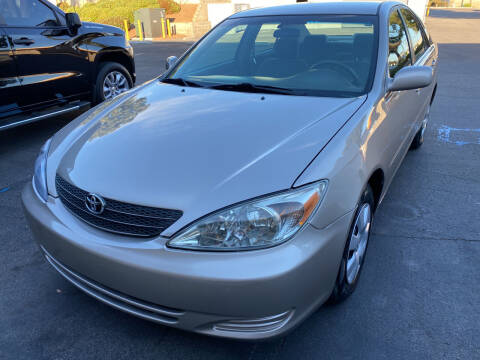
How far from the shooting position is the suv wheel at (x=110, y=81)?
576 centimetres

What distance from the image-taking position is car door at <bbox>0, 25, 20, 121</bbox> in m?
4.44

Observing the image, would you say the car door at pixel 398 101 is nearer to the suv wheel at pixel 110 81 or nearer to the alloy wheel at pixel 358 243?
the alloy wheel at pixel 358 243

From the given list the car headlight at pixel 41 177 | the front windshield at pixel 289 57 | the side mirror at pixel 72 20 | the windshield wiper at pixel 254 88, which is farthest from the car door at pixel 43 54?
the windshield wiper at pixel 254 88

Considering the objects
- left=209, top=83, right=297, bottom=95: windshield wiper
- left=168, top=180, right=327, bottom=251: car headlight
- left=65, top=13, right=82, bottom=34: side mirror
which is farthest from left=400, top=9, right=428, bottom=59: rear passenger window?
left=65, top=13, right=82, bottom=34: side mirror

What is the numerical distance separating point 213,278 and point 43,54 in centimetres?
439

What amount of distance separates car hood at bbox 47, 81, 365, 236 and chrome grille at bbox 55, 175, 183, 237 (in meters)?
0.03

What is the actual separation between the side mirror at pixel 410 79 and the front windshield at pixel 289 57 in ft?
0.56

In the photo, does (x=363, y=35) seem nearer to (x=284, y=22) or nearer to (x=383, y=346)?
(x=284, y=22)

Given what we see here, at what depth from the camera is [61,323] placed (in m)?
2.28

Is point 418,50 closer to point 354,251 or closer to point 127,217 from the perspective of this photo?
point 354,251

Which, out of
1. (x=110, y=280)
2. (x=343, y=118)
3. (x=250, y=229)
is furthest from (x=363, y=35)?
(x=110, y=280)

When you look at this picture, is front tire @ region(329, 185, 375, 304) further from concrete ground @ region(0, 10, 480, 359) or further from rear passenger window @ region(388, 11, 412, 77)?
rear passenger window @ region(388, 11, 412, 77)

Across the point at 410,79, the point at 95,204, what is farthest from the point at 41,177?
the point at 410,79

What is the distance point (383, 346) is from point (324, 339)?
0.30m
